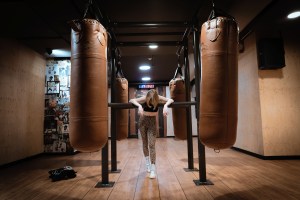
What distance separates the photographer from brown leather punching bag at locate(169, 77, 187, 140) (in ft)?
12.2

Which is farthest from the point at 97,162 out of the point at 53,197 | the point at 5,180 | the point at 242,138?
the point at 242,138

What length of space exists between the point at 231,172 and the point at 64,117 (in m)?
4.44

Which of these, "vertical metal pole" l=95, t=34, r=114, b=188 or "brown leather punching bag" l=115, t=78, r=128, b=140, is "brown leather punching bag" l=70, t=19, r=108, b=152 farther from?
"brown leather punching bag" l=115, t=78, r=128, b=140

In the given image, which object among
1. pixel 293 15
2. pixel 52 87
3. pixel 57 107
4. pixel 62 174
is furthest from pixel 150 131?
pixel 52 87

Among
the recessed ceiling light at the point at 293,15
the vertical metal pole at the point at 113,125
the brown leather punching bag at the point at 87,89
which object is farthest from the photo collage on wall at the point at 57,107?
the recessed ceiling light at the point at 293,15

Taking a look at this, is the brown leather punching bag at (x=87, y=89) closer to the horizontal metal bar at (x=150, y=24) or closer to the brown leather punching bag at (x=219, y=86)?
the brown leather punching bag at (x=219, y=86)

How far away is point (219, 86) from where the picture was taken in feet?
6.03

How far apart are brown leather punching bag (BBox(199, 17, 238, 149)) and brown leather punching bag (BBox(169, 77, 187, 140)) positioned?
1.78 meters

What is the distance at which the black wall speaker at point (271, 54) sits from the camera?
4.38 meters

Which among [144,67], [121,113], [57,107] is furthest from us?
[144,67]

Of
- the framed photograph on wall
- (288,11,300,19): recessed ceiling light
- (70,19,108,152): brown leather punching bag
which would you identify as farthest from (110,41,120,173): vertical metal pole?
(288,11,300,19): recessed ceiling light

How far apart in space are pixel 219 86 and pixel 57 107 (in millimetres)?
5101

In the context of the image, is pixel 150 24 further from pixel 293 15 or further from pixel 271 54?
pixel 271 54

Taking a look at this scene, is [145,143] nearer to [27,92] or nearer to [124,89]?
[124,89]
